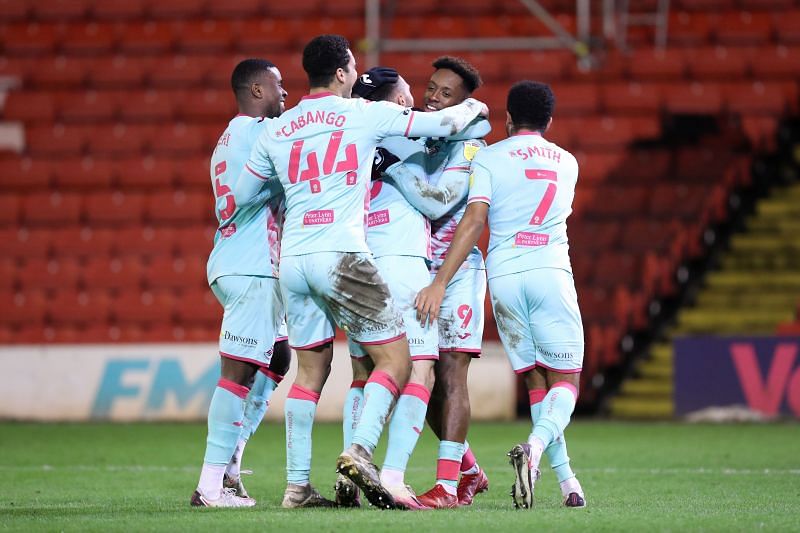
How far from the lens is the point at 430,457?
30.8 ft

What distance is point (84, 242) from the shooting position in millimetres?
15508

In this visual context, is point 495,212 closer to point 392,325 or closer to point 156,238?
point 392,325

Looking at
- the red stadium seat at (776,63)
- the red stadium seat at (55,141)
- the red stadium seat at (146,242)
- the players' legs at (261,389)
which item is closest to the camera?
the players' legs at (261,389)

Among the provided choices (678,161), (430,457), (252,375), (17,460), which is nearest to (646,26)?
(678,161)

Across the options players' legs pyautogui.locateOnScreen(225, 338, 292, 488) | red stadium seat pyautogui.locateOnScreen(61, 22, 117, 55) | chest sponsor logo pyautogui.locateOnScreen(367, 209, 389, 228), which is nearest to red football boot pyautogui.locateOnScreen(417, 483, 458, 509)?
players' legs pyautogui.locateOnScreen(225, 338, 292, 488)

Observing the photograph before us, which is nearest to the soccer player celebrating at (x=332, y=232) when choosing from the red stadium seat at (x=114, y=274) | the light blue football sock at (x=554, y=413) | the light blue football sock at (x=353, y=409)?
the light blue football sock at (x=353, y=409)

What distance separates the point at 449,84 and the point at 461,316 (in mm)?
1160

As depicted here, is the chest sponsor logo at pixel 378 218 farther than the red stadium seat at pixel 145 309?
No

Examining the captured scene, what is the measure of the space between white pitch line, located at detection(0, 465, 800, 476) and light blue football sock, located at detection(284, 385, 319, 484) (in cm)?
249

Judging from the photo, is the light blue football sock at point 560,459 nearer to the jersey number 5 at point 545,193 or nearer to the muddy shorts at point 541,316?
the muddy shorts at point 541,316

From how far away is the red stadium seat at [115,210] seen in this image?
51.8ft

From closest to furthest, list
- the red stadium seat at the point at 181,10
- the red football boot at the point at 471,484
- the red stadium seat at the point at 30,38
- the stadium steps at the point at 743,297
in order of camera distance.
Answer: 1. the red football boot at the point at 471,484
2. the stadium steps at the point at 743,297
3. the red stadium seat at the point at 30,38
4. the red stadium seat at the point at 181,10

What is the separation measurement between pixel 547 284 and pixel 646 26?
12040mm

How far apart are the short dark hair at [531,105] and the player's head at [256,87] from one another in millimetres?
1248
